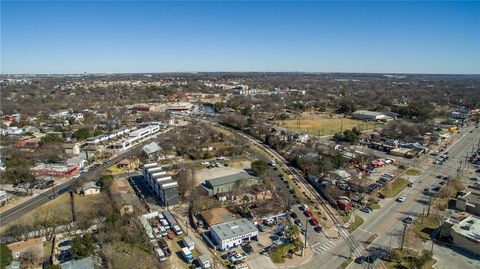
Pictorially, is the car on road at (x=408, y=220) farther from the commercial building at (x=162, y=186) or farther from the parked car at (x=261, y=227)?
the commercial building at (x=162, y=186)

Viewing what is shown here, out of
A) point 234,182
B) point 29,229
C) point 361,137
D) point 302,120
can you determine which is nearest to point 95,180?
point 29,229

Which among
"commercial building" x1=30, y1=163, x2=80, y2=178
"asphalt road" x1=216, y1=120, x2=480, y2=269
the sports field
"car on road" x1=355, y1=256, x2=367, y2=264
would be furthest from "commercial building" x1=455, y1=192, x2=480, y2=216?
"commercial building" x1=30, y1=163, x2=80, y2=178

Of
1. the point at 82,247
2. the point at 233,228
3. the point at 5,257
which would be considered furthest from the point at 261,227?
the point at 5,257

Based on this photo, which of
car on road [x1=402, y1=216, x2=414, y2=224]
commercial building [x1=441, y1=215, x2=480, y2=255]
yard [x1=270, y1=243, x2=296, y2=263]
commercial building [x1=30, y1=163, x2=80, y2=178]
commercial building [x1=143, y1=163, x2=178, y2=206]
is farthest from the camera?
commercial building [x1=30, y1=163, x2=80, y2=178]

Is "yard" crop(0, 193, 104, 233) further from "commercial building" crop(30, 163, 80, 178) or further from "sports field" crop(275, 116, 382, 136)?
"sports field" crop(275, 116, 382, 136)

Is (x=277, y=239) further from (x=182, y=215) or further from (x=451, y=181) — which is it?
(x=451, y=181)

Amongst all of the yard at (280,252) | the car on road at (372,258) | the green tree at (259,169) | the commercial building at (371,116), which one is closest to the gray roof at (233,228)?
the yard at (280,252)

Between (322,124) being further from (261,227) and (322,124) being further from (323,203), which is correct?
(261,227)
